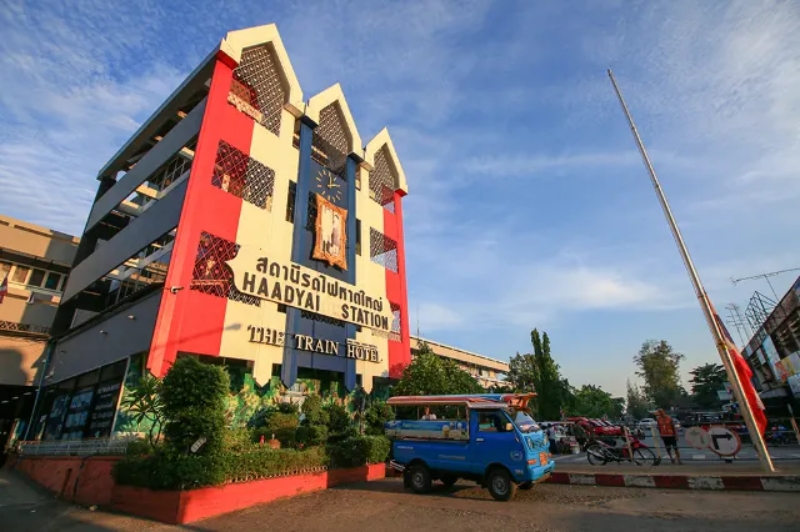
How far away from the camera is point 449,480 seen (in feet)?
36.6

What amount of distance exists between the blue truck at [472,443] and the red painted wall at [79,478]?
806cm

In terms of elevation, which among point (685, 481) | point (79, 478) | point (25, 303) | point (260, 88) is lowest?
point (685, 481)

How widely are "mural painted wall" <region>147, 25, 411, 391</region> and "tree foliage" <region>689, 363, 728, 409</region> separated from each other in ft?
195

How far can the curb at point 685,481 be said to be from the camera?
8.65 meters

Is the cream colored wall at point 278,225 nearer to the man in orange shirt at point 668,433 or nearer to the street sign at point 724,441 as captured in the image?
the man in orange shirt at point 668,433

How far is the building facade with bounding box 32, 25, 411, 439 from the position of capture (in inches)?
607

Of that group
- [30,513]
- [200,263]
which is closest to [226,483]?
[30,513]

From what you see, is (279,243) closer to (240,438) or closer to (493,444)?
(240,438)

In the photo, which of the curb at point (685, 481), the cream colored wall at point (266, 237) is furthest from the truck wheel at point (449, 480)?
the cream colored wall at point (266, 237)

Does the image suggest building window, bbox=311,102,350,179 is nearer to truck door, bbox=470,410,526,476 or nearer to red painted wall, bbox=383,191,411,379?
red painted wall, bbox=383,191,411,379

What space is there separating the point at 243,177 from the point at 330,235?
5.43m

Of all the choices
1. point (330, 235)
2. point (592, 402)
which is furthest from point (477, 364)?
point (330, 235)

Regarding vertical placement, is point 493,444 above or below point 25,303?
below

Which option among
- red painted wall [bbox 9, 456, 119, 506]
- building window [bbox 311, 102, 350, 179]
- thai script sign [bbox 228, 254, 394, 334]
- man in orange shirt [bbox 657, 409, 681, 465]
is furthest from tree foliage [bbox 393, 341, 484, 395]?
red painted wall [bbox 9, 456, 119, 506]
